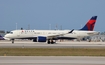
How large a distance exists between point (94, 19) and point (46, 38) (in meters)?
14.5

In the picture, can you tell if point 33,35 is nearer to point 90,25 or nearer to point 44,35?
point 44,35

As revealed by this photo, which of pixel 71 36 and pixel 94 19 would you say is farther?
pixel 94 19

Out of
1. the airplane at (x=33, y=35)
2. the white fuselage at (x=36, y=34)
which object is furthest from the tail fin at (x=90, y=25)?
the airplane at (x=33, y=35)
